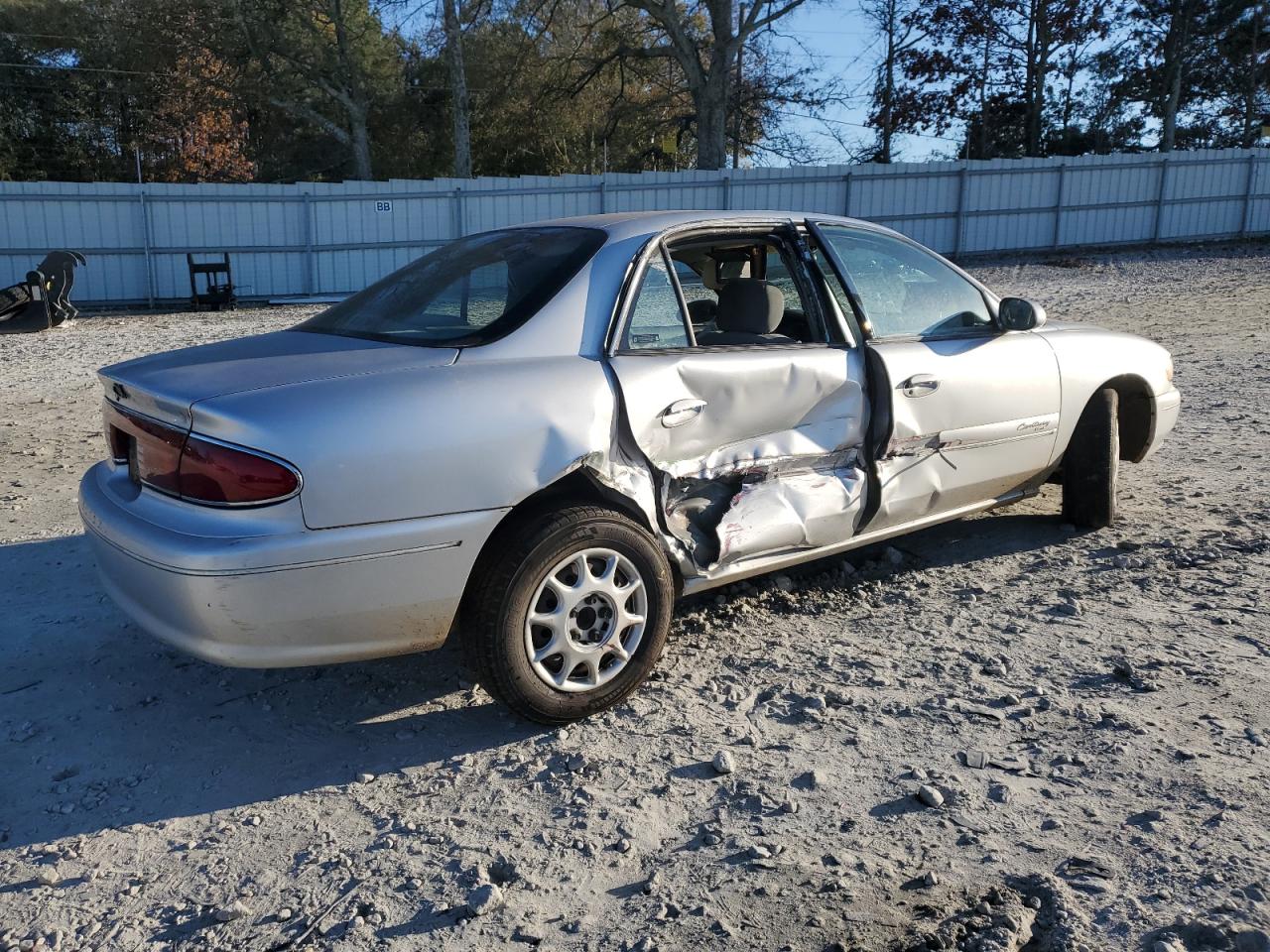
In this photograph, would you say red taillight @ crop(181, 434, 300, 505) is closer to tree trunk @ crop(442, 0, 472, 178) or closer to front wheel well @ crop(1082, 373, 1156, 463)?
front wheel well @ crop(1082, 373, 1156, 463)

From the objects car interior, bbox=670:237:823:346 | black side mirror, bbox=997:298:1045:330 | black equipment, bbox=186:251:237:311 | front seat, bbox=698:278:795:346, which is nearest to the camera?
car interior, bbox=670:237:823:346

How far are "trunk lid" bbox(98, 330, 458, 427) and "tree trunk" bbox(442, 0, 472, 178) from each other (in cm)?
2700

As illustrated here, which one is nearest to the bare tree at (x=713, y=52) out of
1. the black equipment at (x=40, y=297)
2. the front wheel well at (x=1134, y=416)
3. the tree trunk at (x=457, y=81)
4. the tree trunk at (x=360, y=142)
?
the tree trunk at (x=457, y=81)

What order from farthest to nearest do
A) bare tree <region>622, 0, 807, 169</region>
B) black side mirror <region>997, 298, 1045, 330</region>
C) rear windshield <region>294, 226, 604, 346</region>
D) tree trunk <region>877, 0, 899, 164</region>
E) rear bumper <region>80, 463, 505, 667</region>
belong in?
tree trunk <region>877, 0, 899, 164</region> → bare tree <region>622, 0, 807, 169</region> → black side mirror <region>997, 298, 1045, 330</region> → rear windshield <region>294, 226, 604, 346</region> → rear bumper <region>80, 463, 505, 667</region>

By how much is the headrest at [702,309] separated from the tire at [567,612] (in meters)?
1.20

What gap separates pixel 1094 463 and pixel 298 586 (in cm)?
385

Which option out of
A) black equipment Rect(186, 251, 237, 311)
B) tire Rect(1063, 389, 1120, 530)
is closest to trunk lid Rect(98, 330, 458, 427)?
tire Rect(1063, 389, 1120, 530)

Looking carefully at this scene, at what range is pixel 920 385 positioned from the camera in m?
4.38

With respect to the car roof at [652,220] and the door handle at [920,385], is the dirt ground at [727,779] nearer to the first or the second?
the door handle at [920,385]

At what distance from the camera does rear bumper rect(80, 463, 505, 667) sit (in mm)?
2955

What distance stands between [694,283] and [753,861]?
2.58 meters

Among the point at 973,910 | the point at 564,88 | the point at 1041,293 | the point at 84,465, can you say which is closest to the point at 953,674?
the point at 973,910

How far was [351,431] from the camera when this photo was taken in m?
3.02

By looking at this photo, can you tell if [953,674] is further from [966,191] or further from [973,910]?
[966,191]
